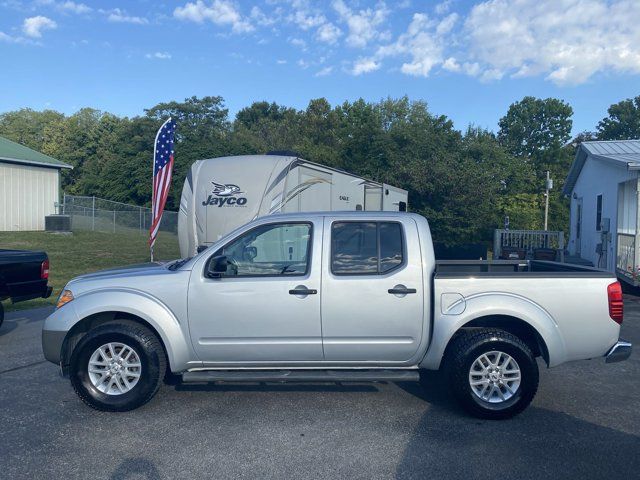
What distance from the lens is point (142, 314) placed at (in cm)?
527

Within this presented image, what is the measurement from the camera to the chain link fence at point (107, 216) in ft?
102

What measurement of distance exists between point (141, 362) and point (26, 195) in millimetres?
24974

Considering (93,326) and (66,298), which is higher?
(66,298)

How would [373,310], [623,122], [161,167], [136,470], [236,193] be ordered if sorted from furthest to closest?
[623,122], [161,167], [236,193], [373,310], [136,470]

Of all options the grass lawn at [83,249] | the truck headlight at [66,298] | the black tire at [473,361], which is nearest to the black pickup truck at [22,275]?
the truck headlight at [66,298]

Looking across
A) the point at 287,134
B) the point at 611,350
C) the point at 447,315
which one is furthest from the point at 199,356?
the point at 287,134

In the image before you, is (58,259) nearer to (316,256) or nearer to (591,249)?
(316,256)

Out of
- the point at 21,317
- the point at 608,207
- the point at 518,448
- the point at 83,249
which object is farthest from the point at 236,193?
the point at 83,249

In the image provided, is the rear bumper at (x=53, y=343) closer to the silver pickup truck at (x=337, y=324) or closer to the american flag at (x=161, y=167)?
the silver pickup truck at (x=337, y=324)

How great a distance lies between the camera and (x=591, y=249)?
19375 mm

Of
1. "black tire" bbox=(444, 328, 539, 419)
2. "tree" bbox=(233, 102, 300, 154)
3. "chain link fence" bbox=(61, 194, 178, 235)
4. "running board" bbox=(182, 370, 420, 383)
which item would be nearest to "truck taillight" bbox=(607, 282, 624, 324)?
"black tire" bbox=(444, 328, 539, 419)

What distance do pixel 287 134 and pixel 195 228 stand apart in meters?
44.2

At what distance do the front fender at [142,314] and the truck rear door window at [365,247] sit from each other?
5.20 ft

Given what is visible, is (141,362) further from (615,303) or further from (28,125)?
(28,125)
